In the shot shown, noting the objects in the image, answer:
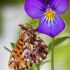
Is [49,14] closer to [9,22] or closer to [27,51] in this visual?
[27,51]

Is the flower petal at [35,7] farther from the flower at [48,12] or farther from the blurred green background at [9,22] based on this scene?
the blurred green background at [9,22]

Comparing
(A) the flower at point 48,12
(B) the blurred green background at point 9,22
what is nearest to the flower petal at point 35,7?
(A) the flower at point 48,12

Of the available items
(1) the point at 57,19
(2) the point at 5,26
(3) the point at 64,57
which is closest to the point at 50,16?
(1) the point at 57,19

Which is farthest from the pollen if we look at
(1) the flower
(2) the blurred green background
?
(2) the blurred green background

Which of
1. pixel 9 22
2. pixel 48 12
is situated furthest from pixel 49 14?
pixel 9 22

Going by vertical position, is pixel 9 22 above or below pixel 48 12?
above

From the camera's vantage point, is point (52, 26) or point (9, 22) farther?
point (9, 22)

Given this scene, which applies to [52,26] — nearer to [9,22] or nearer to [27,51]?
[27,51]
